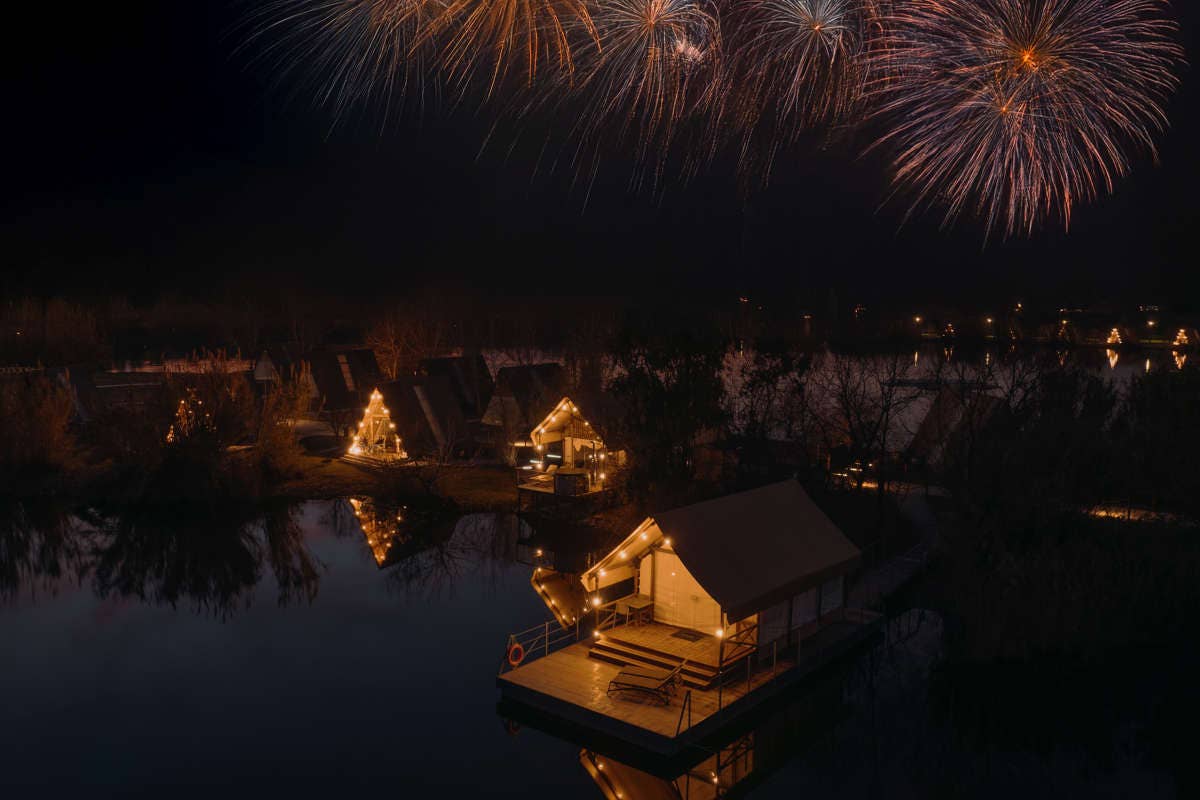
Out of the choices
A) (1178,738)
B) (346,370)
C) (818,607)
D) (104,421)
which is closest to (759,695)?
(818,607)

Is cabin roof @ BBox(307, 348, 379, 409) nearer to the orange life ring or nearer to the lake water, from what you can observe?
the lake water

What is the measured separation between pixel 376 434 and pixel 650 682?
20323mm

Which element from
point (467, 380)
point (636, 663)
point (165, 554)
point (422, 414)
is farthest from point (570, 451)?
point (636, 663)

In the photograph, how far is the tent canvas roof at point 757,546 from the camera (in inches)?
548

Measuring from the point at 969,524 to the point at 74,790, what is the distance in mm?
16067

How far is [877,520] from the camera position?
75.3ft

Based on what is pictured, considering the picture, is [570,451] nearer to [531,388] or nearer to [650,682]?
[531,388]

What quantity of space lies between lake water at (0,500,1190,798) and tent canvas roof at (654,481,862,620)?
5.89 feet

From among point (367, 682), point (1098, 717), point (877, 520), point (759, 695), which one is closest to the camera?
point (759, 695)

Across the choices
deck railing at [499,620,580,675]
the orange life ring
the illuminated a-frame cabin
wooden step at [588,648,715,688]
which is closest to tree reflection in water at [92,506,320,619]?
deck railing at [499,620,580,675]

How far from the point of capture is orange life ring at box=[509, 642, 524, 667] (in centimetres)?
1461

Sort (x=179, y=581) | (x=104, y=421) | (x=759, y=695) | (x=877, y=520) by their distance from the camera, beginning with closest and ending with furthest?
(x=759, y=695), (x=179, y=581), (x=877, y=520), (x=104, y=421)

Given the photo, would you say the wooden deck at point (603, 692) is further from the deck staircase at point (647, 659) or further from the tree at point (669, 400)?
the tree at point (669, 400)

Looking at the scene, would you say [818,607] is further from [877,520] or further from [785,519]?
[877,520]
